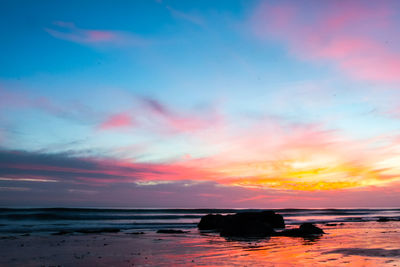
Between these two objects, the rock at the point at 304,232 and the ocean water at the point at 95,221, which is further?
the ocean water at the point at 95,221

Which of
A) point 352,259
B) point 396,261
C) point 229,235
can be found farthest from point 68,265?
point 229,235

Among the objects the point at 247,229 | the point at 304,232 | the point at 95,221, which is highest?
the point at 247,229

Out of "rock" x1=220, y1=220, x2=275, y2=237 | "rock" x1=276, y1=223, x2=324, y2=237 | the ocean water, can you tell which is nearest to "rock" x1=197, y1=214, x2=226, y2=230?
the ocean water

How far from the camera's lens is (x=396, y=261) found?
14883 millimetres

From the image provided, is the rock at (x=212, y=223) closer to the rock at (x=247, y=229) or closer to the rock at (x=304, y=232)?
the rock at (x=247, y=229)

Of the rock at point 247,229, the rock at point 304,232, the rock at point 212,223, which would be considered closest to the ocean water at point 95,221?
the rock at point 212,223

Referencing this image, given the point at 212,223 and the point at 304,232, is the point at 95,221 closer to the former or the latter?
the point at 212,223

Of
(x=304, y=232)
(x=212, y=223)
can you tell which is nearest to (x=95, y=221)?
(x=212, y=223)

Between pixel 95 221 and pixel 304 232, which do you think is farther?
pixel 95 221

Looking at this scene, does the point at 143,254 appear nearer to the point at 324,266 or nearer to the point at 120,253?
the point at 120,253

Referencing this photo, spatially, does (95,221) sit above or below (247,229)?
below

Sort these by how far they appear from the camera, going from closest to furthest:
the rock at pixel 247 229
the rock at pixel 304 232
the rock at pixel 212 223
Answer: the rock at pixel 304 232
the rock at pixel 247 229
the rock at pixel 212 223

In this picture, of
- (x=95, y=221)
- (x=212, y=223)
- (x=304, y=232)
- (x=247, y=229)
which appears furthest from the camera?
(x=95, y=221)

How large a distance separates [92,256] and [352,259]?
13128mm
